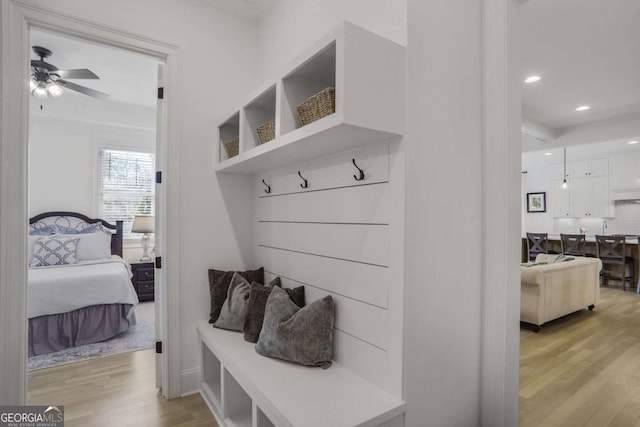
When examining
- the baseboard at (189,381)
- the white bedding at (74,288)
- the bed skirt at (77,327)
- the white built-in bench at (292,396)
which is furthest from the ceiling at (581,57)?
the bed skirt at (77,327)

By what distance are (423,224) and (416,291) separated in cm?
28

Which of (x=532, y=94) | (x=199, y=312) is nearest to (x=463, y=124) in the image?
(x=199, y=312)

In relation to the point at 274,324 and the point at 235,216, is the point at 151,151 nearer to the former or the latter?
the point at 235,216

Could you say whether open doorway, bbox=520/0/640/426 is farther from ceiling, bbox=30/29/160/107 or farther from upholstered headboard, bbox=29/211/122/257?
upholstered headboard, bbox=29/211/122/257

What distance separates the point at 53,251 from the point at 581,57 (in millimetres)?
6219

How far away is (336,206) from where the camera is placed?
5.83 feet

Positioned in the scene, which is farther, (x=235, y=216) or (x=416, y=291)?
(x=235, y=216)

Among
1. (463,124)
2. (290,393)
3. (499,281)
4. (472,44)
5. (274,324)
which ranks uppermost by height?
(472,44)

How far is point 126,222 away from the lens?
5449 mm

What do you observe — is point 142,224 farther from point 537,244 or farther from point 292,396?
point 537,244

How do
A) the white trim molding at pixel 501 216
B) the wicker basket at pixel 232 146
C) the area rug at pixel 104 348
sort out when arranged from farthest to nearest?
the area rug at pixel 104 348, the wicker basket at pixel 232 146, the white trim molding at pixel 501 216

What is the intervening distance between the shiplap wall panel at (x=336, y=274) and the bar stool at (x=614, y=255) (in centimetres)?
674

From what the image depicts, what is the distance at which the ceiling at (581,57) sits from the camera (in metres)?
2.60

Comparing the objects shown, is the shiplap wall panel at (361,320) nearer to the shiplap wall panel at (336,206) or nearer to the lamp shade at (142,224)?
the shiplap wall panel at (336,206)
